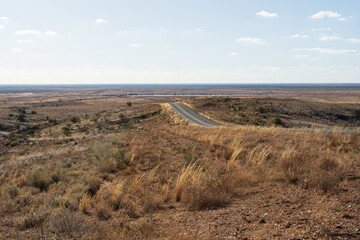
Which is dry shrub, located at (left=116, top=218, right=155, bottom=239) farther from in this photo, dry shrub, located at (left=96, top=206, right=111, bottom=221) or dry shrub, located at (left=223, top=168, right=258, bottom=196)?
dry shrub, located at (left=223, top=168, right=258, bottom=196)

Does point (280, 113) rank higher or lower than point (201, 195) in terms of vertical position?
lower

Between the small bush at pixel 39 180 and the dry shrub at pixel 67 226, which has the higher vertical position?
the dry shrub at pixel 67 226

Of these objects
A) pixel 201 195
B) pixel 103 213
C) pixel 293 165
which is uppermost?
pixel 293 165

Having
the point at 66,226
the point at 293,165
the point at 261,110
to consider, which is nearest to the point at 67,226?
the point at 66,226

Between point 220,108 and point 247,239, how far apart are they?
55356 mm

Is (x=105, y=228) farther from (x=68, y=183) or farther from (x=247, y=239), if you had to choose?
(x=68, y=183)

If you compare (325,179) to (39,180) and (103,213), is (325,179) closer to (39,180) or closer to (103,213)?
(103,213)

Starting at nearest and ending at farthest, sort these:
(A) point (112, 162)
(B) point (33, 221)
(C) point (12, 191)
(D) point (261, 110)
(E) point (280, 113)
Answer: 1. (B) point (33, 221)
2. (C) point (12, 191)
3. (A) point (112, 162)
4. (D) point (261, 110)
5. (E) point (280, 113)

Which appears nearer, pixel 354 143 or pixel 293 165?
pixel 293 165

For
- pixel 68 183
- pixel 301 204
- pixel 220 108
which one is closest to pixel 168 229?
pixel 301 204

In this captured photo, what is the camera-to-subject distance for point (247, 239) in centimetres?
421

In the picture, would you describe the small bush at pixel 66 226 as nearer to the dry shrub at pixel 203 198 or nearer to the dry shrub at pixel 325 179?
the dry shrub at pixel 203 198

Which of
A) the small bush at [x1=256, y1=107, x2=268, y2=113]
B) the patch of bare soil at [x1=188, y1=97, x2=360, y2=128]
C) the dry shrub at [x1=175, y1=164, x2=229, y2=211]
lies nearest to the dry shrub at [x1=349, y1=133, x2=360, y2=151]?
the dry shrub at [x1=175, y1=164, x2=229, y2=211]

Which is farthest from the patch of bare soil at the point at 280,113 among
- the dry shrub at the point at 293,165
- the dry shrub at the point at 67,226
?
the dry shrub at the point at 67,226
